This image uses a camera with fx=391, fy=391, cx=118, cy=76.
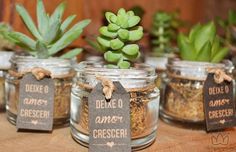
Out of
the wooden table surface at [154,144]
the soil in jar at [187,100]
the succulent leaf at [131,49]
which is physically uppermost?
the succulent leaf at [131,49]

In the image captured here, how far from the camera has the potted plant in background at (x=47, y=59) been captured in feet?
2.10

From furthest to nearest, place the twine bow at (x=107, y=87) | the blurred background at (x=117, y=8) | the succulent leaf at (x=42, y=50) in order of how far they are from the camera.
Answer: the blurred background at (x=117, y=8), the succulent leaf at (x=42, y=50), the twine bow at (x=107, y=87)

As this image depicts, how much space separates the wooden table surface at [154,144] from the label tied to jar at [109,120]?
0.18 feet

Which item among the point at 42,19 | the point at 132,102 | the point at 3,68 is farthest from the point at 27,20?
the point at 132,102

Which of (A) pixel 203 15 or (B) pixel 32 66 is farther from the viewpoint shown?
(A) pixel 203 15

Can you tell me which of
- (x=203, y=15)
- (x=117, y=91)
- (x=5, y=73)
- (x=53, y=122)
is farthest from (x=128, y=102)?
(x=203, y=15)

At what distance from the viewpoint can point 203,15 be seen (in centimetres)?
137

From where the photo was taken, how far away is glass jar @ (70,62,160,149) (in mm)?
564

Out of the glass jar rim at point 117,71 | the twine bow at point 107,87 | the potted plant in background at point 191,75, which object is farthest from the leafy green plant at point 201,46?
the twine bow at point 107,87

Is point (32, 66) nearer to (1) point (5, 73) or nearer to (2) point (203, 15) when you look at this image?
(1) point (5, 73)

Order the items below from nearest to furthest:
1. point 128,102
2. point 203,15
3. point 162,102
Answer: point 128,102, point 162,102, point 203,15

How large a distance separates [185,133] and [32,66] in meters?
0.28

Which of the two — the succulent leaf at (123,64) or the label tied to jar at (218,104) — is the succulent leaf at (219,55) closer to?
the label tied to jar at (218,104)

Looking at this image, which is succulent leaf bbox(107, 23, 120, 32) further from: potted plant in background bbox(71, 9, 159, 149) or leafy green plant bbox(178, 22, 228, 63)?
leafy green plant bbox(178, 22, 228, 63)
